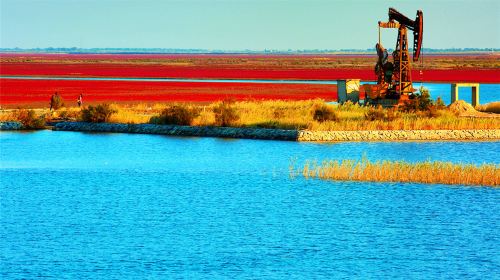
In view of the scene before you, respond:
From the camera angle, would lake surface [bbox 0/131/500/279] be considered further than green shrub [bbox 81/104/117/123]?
No

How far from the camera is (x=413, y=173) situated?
93.8 feet

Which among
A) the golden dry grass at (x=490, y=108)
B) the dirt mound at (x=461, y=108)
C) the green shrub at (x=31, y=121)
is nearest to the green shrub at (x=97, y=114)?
the green shrub at (x=31, y=121)

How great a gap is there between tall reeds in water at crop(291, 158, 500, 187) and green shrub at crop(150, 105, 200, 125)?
12.5 m

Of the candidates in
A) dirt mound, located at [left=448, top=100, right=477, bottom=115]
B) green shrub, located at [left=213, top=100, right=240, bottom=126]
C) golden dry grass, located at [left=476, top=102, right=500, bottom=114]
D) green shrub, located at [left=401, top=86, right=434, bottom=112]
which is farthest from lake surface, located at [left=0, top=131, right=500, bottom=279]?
golden dry grass, located at [left=476, top=102, right=500, bottom=114]

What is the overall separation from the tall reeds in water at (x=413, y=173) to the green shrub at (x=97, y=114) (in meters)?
15.5

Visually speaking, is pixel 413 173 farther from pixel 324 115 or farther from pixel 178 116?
pixel 178 116

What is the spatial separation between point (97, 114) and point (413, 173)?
18547 mm

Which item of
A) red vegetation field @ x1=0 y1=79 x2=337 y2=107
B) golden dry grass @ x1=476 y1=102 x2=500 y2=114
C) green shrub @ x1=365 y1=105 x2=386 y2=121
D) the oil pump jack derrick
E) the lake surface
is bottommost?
red vegetation field @ x1=0 y1=79 x2=337 y2=107

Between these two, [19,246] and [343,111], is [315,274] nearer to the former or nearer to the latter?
[19,246]

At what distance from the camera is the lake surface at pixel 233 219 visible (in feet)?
61.7

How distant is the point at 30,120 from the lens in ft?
142

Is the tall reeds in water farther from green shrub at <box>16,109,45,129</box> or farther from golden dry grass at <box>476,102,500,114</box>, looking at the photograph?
golden dry grass at <box>476,102,500,114</box>

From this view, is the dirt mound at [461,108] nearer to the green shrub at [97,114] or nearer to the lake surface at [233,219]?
the lake surface at [233,219]

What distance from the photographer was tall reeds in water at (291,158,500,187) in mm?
27828
